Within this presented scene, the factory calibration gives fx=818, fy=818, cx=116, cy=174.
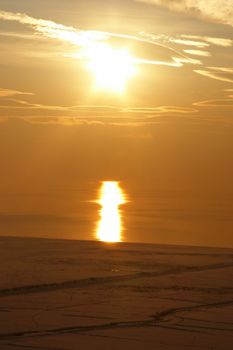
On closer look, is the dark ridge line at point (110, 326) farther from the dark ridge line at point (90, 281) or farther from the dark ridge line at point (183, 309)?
the dark ridge line at point (90, 281)

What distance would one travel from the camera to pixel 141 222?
37500 mm

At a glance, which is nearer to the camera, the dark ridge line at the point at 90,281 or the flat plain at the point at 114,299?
the flat plain at the point at 114,299

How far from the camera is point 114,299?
39.0 ft

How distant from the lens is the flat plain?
9.28 meters

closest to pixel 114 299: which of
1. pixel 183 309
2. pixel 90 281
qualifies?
pixel 183 309

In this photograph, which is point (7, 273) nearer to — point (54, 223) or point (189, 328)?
point (189, 328)

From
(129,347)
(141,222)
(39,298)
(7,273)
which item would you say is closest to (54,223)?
(141,222)

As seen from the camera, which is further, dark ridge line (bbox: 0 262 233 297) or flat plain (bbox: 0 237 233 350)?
dark ridge line (bbox: 0 262 233 297)

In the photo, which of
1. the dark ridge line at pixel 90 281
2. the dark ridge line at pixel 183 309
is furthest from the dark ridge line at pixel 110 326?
the dark ridge line at pixel 90 281

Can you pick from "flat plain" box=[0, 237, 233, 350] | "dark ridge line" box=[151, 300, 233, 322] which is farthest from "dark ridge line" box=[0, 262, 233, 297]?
"dark ridge line" box=[151, 300, 233, 322]

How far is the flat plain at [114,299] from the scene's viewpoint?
30.5 feet

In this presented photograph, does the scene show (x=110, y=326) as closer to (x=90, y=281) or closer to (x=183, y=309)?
(x=183, y=309)

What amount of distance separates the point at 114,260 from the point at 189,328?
6985 mm

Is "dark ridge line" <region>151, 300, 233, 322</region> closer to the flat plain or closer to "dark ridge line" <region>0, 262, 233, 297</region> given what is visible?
the flat plain
